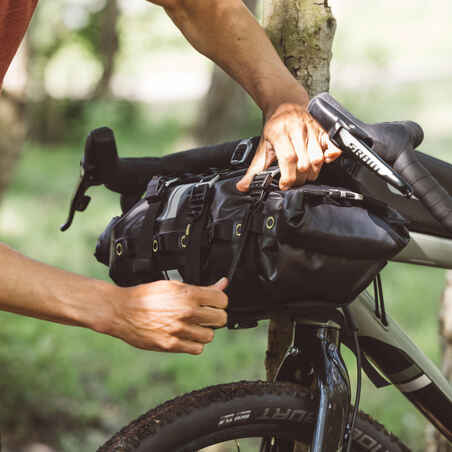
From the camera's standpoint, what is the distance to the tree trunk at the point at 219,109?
5.52 metres

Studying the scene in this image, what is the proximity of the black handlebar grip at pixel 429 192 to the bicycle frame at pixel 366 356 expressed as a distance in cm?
24

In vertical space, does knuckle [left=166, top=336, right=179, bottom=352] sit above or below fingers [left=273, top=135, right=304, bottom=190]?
below

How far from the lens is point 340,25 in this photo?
12875 mm

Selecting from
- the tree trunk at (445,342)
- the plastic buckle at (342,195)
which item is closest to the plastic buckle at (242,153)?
the plastic buckle at (342,195)

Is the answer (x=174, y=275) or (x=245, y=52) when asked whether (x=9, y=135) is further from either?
(x=174, y=275)

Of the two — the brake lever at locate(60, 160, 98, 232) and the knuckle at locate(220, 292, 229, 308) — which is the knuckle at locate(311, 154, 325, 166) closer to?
the knuckle at locate(220, 292, 229, 308)

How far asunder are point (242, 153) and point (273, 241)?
0.39 m

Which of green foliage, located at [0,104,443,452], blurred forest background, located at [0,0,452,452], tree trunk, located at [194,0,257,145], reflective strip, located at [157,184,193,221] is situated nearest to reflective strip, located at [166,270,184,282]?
reflective strip, located at [157,184,193,221]

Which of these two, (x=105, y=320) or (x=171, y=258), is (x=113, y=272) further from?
(x=105, y=320)

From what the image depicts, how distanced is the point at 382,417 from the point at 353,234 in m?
2.67

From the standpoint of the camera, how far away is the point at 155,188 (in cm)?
145

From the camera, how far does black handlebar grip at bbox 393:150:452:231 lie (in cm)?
121

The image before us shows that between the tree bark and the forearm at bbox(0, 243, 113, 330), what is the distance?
801mm

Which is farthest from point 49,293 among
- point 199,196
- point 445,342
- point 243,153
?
point 445,342
